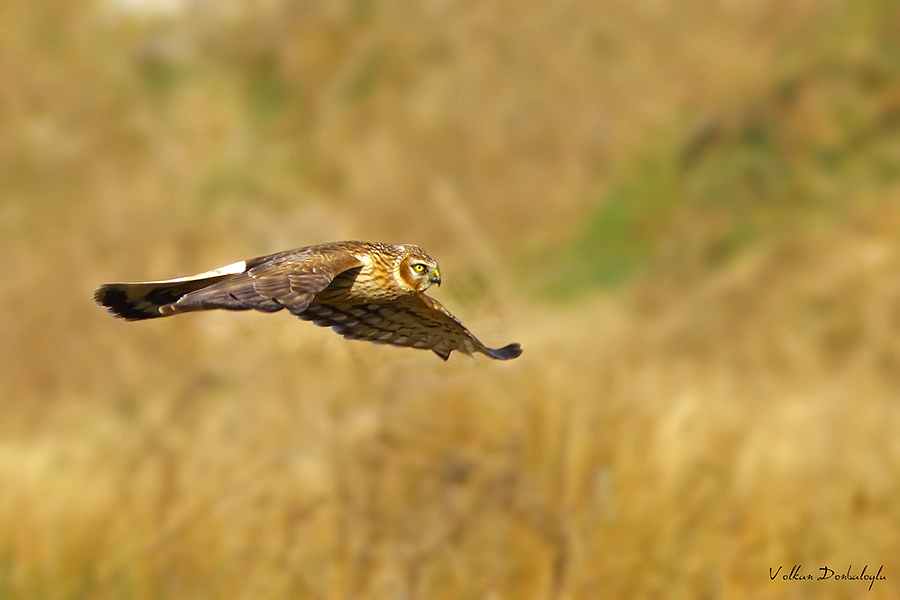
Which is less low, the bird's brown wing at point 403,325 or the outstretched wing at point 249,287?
the bird's brown wing at point 403,325

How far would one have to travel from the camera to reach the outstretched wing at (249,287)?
384cm

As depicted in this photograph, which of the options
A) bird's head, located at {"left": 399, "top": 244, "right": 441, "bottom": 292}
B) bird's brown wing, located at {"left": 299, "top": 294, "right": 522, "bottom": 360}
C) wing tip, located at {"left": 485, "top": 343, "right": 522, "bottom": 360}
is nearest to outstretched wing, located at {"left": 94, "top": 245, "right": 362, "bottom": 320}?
bird's head, located at {"left": 399, "top": 244, "right": 441, "bottom": 292}

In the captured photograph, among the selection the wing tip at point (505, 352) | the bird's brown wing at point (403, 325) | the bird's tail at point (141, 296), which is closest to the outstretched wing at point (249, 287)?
the bird's tail at point (141, 296)

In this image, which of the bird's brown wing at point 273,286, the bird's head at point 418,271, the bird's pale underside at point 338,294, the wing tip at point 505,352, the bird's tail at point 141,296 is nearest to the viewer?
the bird's brown wing at point 273,286

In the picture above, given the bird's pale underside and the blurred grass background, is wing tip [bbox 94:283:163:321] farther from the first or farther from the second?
the blurred grass background

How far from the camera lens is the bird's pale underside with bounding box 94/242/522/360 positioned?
3.92 m

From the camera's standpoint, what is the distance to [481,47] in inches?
509

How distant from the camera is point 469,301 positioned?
5238 millimetres

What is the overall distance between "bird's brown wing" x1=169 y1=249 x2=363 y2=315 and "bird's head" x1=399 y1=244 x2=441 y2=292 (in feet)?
1.07

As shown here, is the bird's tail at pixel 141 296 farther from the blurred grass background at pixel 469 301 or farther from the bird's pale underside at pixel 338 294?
the blurred grass background at pixel 469 301

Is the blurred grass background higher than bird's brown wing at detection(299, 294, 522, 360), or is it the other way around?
the blurred grass background

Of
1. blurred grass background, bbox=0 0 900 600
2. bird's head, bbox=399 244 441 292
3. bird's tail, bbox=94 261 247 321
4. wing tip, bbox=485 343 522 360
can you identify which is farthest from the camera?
blurred grass background, bbox=0 0 900 600

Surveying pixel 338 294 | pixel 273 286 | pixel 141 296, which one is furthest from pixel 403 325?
pixel 273 286

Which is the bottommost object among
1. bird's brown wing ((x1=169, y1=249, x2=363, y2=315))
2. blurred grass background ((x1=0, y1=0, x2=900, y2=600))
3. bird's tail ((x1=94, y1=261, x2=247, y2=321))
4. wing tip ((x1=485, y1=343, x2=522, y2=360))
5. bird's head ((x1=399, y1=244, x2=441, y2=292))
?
bird's brown wing ((x1=169, y1=249, x2=363, y2=315))
